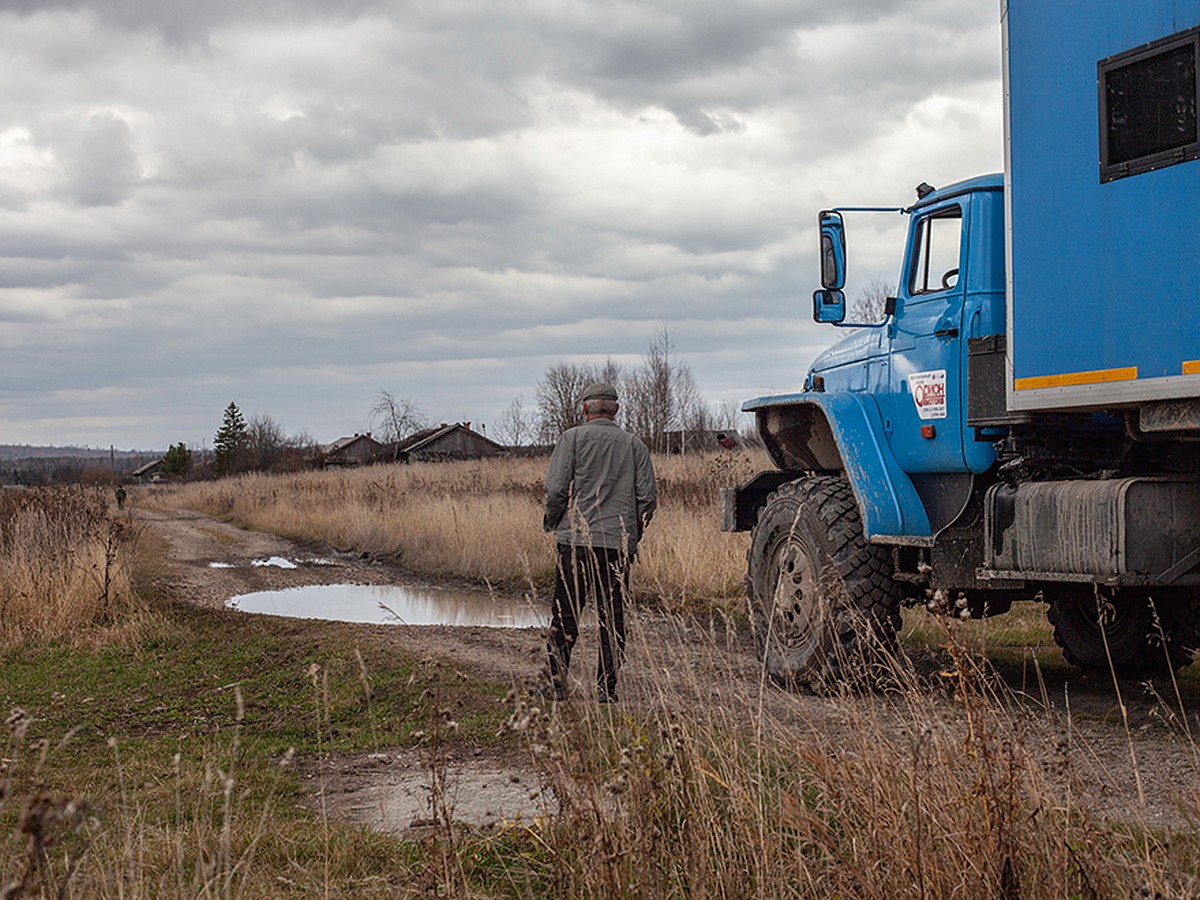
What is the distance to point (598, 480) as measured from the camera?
7.62 metres

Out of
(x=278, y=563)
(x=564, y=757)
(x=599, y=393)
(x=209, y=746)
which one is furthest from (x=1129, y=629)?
(x=278, y=563)

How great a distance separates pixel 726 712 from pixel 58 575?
9.09m

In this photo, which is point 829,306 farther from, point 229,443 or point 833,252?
point 229,443

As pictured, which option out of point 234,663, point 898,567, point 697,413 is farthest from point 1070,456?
point 697,413

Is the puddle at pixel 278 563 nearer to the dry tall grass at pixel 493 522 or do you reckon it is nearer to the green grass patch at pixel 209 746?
the dry tall grass at pixel 493 522

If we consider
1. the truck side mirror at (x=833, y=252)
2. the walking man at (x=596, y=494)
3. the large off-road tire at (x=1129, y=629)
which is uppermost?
the truck side mirror at (x=833, y=252)

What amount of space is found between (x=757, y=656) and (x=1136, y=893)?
215 inches

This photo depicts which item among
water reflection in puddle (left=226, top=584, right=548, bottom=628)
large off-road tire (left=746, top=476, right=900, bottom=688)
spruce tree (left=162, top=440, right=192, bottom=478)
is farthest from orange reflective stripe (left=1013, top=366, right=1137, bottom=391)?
spruce tree (left=162, top=440, right=192, bottom=478)

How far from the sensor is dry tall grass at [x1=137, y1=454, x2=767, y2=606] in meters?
12.8

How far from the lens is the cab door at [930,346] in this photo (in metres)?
6.83

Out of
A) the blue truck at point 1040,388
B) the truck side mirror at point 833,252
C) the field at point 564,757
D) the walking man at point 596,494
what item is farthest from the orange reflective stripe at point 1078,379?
the walking man at point 596,494

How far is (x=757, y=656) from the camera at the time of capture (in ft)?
27.8

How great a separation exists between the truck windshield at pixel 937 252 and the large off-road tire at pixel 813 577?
1.39 meters

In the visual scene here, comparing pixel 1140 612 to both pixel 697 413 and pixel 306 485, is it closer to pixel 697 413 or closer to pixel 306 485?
pixel 697 413
